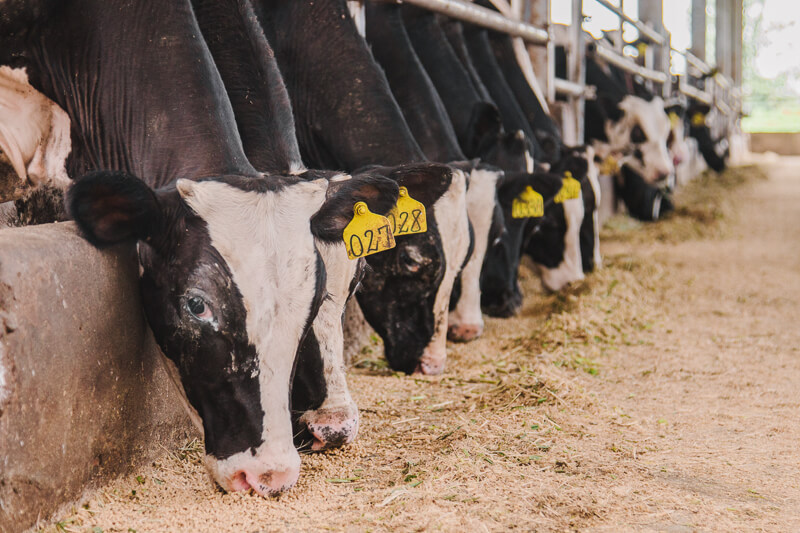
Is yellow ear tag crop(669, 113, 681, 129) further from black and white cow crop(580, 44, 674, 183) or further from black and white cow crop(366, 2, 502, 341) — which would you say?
black and white cow crop(366, 2, 502, 341)

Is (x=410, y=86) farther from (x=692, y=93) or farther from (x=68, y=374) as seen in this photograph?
(x=692, y=93)

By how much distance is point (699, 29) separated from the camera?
79.4 ft

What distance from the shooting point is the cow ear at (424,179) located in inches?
136

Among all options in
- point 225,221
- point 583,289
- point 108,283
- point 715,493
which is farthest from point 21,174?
point 583,289

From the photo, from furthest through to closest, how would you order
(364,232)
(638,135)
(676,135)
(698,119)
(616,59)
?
(698,119), (676,135), (616,59), (638,135), (364,232)

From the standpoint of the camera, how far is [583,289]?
6145mm

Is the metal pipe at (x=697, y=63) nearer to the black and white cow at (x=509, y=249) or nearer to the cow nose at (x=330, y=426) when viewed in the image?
the black and white cow at (x=509, y=249)

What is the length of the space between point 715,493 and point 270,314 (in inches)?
56.3

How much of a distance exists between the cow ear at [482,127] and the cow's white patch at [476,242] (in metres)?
0.90

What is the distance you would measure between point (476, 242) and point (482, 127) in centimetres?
123

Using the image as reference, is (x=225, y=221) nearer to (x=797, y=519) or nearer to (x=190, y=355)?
(x=190, y=355)

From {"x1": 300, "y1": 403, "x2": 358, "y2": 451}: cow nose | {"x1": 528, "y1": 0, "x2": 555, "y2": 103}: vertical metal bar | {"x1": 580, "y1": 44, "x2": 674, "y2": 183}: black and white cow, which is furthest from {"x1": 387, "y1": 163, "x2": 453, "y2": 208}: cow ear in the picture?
{"x1": 580, "y1": 44, "x2": 674, "y2": 183}: black and white cow

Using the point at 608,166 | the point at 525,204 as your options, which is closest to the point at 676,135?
the point at 608,166

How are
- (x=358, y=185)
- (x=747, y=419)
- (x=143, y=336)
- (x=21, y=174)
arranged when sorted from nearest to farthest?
(x=143, y=336) → (x=358, y=185) → (x=21, y=174) → (x=747, y=419)
